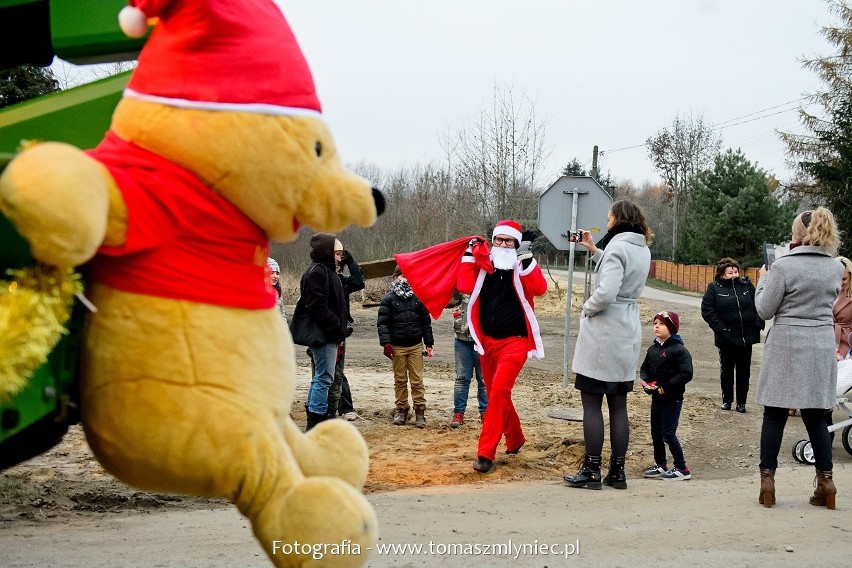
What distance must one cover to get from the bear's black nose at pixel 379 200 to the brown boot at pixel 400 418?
722 cm

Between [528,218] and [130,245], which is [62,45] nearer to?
[130,245]

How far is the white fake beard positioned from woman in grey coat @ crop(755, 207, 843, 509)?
2173mm

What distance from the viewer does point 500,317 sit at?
25.0 feet

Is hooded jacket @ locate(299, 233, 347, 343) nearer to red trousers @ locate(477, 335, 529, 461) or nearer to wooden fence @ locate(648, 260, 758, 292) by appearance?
red trousers @ locate(477, 335, 529, 461)

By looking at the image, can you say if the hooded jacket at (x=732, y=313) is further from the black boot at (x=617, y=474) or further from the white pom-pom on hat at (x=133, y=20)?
the white pom-pom on hat at (x=133, y=20)

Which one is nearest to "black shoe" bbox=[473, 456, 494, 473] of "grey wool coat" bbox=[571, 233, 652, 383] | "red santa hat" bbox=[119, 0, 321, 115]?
"grey wool coat" bbox=[571, 233, 652, 383]

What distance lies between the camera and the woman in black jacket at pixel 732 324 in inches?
435

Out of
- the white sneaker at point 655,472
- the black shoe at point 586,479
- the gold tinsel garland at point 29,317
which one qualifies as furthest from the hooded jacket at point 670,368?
the gold tinsel garland at point 29,317

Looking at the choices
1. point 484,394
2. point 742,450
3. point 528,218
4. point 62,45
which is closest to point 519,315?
point 484,394

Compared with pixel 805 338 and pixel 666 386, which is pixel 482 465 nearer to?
pixel 666 386

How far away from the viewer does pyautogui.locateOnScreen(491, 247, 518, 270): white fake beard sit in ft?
25.3

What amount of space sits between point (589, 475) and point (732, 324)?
490 centimetres

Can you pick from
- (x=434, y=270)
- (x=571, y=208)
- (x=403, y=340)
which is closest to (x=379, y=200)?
(x=434, y=270)

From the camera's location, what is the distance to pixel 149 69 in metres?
2.37
